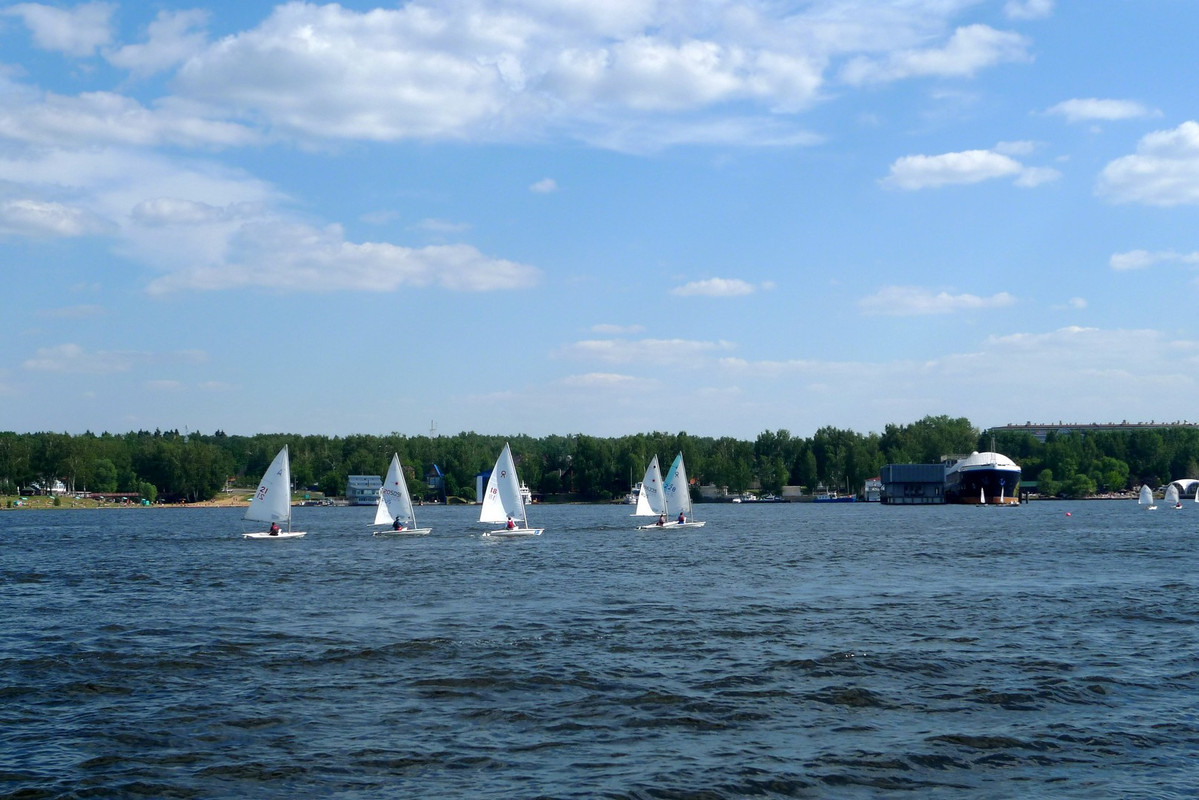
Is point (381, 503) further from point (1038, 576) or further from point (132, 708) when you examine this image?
point (132, 708)

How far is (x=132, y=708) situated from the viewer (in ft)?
77.1

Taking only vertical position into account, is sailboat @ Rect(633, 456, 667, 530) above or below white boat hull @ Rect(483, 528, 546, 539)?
above

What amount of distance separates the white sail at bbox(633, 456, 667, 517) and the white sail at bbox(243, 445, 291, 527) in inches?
1279

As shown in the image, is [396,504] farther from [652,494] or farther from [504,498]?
[652,494]

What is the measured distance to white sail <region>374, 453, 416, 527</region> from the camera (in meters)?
87.5

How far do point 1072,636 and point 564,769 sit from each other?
20132 millimetres

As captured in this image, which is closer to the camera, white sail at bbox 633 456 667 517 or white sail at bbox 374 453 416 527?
white sail at bbox 374 453 416 527

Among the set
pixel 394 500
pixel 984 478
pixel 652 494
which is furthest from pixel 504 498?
pixel 984 478

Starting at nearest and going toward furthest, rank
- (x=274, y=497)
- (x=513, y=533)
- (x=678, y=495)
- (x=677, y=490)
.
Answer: (x=274, y=497) → (x=513, y=533) → (x=677, y=490) → (x=678, y=495)

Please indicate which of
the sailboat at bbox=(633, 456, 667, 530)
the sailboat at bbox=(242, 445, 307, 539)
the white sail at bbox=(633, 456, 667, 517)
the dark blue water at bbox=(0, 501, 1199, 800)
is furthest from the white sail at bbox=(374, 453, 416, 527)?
the dark blue water at bbox=(0, 501, 1199, 800)

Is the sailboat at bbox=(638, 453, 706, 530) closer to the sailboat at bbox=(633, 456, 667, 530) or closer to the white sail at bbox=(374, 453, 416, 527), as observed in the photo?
the sailboat at bbox=(633, 456, 667, 530)

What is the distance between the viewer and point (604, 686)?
82.1ft

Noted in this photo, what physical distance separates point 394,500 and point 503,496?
11.1 m

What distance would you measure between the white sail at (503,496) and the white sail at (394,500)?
23.2ft
